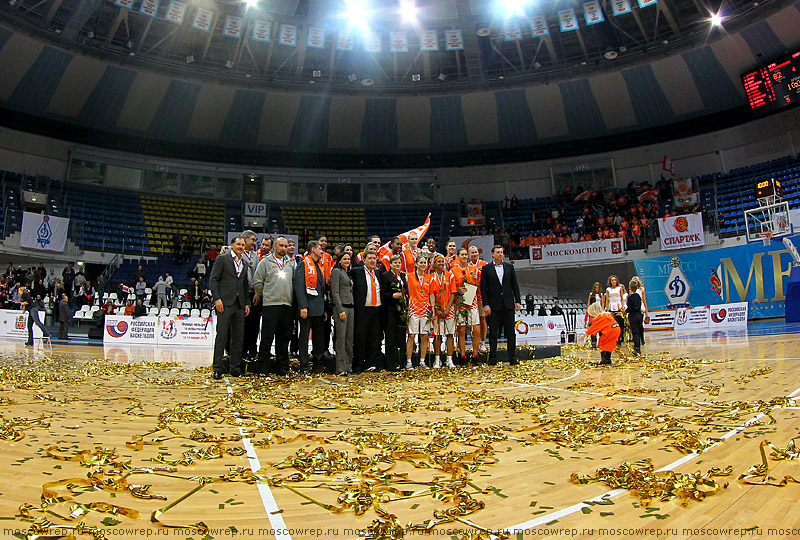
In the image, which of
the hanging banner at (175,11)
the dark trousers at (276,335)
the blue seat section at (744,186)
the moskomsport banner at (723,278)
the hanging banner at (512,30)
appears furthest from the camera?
the hanging banner at (512,30)

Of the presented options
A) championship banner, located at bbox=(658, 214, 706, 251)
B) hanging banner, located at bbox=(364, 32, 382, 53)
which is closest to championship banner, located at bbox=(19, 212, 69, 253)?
hanging banner, located at bbox=(364, 32, 382, 53)

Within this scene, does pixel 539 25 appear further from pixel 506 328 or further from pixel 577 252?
pixel 506 328

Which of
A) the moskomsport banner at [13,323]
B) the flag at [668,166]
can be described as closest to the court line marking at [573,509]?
the moskomsport banner at [13,323]

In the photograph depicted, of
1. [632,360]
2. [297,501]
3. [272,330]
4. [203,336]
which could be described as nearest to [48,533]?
[297,501]

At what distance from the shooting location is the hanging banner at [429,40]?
2197cm

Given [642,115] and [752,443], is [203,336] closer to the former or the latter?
[752,443]

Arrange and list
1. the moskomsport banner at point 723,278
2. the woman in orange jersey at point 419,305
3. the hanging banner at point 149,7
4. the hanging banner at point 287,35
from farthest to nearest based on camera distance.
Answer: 1. the hanging banner at point 287,35
2. the hanging banner at point 149,7
3. the moskomsport banner at point 723,278
4. the woman in orange jersey at point 419,305

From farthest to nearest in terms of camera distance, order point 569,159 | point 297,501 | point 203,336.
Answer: point 569,159 < point 203,336 < point 297,501

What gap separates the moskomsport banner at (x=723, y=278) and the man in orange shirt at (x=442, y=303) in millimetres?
15175

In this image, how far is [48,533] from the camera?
56.5 inches

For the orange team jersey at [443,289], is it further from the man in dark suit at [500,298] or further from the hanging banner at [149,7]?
the hanging banner at [149,7]

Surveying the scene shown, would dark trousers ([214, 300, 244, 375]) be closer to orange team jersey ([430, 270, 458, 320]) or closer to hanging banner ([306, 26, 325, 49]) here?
orange team jersey ([430, 270, 458, 320])

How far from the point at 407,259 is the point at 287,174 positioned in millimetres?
22968

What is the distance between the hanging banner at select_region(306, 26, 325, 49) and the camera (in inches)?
856
